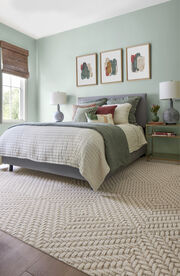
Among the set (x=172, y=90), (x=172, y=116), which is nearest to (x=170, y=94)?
(x=172, y=90)

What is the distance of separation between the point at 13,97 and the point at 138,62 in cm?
276

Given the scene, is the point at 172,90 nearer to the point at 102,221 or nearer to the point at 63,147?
the point at 63,147

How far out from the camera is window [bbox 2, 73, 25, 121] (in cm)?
403

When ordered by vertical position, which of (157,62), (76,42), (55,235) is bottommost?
(55,235)

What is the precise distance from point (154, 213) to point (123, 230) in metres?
0.35

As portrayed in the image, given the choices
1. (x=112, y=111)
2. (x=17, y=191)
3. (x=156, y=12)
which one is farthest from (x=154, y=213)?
(x=156, y=12)

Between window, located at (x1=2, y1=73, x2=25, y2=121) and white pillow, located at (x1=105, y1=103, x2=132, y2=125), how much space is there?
239 centimetres

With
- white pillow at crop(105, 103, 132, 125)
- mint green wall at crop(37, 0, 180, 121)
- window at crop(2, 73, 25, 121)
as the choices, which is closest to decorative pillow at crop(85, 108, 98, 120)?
white pillow at crop(105, 103, 132, 125)

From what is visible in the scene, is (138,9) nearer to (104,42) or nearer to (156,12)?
(156,12)

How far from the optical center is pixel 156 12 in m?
3.32

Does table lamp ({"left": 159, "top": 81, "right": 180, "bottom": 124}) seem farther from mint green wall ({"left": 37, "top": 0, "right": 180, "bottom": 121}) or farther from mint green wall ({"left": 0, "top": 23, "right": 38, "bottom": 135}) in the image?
mint green wall ({"left": 0, "top": 23, "right": 38, "bottom": 135})

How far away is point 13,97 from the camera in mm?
4230

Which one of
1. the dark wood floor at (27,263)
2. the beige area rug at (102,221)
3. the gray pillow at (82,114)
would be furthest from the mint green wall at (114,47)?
the dark wood floor at (27,263)

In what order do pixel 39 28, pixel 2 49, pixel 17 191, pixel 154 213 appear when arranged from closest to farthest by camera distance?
pixel 154 213 < pixel 17 191 < pixel 2 49 < pixel 39 28
